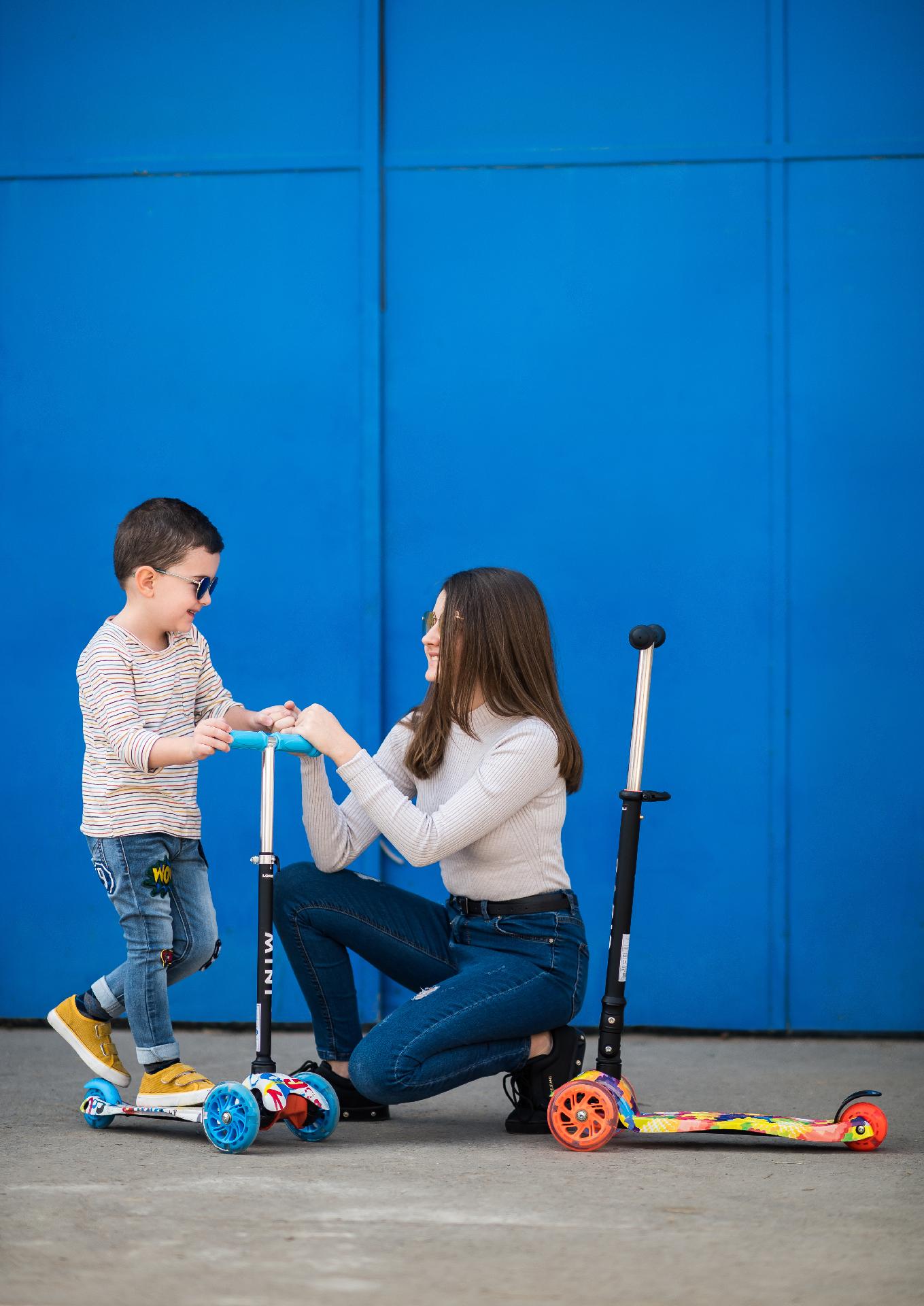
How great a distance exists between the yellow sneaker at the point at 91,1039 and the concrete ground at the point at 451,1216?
12cm

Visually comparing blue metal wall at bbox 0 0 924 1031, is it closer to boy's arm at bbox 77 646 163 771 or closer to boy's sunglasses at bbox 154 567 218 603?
boy's sunglasses at bbox 154 567 218 603

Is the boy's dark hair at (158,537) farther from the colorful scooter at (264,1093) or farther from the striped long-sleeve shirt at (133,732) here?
the colorful scooter at (264,1093)

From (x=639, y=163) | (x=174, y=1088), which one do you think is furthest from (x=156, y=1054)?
(x=639, y=163)

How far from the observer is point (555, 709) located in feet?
10.3

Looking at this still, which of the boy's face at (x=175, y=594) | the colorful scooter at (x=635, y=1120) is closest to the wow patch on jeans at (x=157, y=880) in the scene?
the boy's face at (x=175, y=594)

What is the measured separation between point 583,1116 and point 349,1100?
1.91 ft

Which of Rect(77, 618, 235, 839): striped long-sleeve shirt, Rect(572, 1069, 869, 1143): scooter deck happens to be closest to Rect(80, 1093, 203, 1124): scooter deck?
Rect(77, 618, 235, 839): striped long-sleeve shirt

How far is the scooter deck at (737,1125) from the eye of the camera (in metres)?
2.81

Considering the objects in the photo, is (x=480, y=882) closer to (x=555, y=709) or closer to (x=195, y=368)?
(x=555, y=709)

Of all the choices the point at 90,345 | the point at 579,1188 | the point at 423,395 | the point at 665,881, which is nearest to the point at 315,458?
the point at 423,395

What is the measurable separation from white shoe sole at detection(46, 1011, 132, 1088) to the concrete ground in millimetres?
102

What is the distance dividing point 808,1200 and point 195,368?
2.90 m

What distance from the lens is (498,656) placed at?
3107 millimetres

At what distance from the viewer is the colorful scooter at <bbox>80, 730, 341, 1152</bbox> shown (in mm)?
2730
